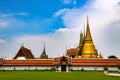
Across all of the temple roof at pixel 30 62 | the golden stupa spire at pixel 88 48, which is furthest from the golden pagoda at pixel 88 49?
the temple roof at pixel 30 62

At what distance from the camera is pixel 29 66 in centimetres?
7975

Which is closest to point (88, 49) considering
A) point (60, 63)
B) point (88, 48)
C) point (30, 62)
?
point (88, 48)

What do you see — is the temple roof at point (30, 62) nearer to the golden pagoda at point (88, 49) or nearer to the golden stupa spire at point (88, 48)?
the golden pagoda at point (88, 49)

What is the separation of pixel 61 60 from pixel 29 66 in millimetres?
11398

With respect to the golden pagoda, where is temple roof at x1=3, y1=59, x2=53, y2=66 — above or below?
below

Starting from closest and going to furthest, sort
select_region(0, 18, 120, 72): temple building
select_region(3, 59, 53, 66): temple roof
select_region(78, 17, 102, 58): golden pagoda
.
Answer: select_region(0, 18, 120, 72): temple building
select_region(3, 59, 53, 66): temple roof
select_region(78, 17, 102, 58): golden pagoda

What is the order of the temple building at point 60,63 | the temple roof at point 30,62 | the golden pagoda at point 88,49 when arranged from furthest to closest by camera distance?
the golden pagoda at point 88,49 → the temple roof at point 30,62 → the temple building at point 60,63

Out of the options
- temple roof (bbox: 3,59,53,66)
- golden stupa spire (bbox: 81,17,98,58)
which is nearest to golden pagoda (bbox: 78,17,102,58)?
golden stupa spire (bbox: 81,17,98,58)

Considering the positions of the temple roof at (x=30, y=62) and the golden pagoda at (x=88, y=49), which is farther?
the golden pagoda at (x=88, y=49)

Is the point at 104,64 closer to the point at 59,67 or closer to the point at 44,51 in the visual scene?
the point at 59,67

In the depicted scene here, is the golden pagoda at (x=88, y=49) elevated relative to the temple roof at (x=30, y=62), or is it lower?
elevated

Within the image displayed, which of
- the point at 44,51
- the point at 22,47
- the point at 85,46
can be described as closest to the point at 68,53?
the point at 44,51

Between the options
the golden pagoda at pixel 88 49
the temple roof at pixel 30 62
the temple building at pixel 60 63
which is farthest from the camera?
the golden pagoda at pixel 88 49

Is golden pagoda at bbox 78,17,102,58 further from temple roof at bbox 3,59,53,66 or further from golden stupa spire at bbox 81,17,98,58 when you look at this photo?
A: temple roof at bbox 3,59,53,66
